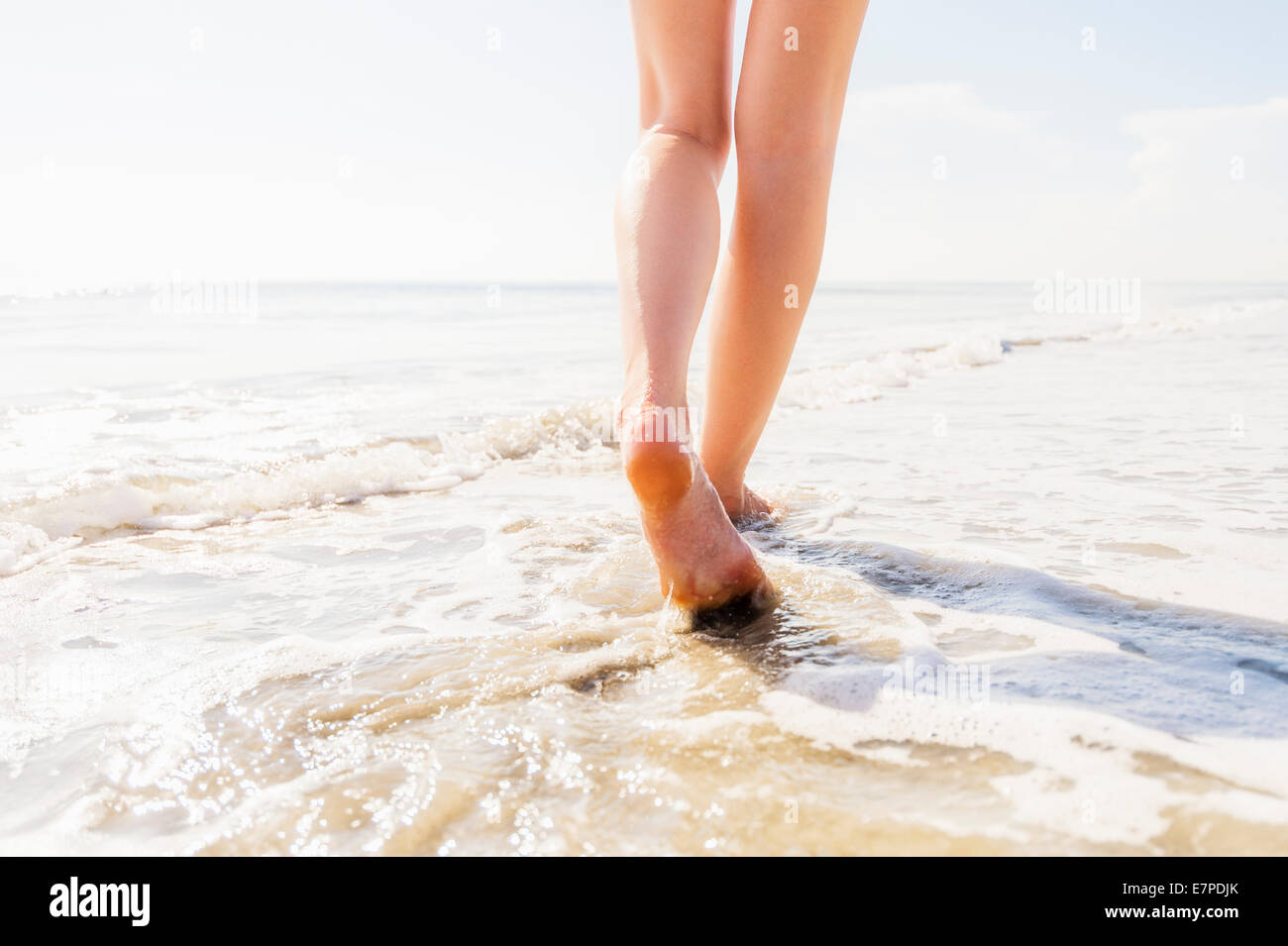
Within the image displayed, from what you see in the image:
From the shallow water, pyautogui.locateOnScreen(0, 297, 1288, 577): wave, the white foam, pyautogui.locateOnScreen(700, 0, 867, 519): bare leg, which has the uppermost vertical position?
pyautogui.locateOnScreen(700, 0, 867, 519): bare leg

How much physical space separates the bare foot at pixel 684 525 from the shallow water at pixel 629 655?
0.19 ft

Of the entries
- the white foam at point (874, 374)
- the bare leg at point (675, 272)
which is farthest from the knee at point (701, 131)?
the white foam at point (874, 374)

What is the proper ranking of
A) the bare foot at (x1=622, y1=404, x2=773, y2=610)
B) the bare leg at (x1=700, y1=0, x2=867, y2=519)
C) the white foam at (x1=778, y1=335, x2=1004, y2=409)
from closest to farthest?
the bare foot at (x1=622, y1=404, x2=773, y2=610), the bare leg at (x1=700, y1=0, x2=867, y2=519), the white foam at (x1=778, y1=335, x2=1004, y2=409)

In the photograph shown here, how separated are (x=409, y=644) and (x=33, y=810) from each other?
46cm

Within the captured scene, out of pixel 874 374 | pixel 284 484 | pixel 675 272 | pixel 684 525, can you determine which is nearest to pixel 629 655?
pixel 684 525

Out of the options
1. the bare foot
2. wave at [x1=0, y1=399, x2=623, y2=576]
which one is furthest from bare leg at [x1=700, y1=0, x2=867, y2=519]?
wave at [x1=0, y1=399, x2=623, y2=576]

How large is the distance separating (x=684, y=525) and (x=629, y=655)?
0.18m

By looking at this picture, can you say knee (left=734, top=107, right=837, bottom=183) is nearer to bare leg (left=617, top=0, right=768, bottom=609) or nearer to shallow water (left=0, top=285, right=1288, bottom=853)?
bare leg (left=617, top=0, right=768, bottom=609)

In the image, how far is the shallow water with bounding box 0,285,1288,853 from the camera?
838 millimetres

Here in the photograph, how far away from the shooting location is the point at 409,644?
1.25 metres

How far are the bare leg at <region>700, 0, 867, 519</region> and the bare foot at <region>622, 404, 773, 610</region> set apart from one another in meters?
0.28

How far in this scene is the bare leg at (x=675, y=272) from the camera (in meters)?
1.13

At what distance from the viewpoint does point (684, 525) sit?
A: 3.87 feet
